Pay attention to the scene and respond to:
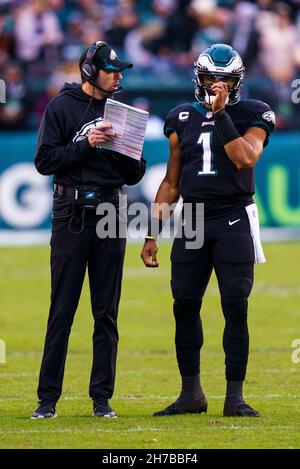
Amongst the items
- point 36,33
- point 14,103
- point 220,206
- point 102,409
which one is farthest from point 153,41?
point 102,409

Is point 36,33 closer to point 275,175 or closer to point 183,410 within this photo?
point 275,175

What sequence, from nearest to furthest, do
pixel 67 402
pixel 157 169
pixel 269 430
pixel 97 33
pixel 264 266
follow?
pixel 269 430 → pixel 67 402 → pixel 264 266 → pixel 157 169 → pixel 97 33

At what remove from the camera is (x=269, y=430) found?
265 inches

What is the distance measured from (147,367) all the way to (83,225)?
2839 millimetres

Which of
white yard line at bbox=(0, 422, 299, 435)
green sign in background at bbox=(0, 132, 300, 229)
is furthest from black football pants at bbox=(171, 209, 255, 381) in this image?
green sign in background at bbox=(0, 132, 300, 229)

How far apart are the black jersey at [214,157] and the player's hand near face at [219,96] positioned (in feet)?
0.67

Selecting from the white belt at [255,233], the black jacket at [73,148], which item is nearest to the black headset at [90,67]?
the black jacket at [73,148]

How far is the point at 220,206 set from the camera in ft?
23.9

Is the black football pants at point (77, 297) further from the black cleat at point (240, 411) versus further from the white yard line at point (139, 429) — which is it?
the black cleat at point (240, 411)

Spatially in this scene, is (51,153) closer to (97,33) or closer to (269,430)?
(269,430)

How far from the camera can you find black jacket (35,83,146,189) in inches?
283

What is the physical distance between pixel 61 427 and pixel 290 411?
4.88 ft
